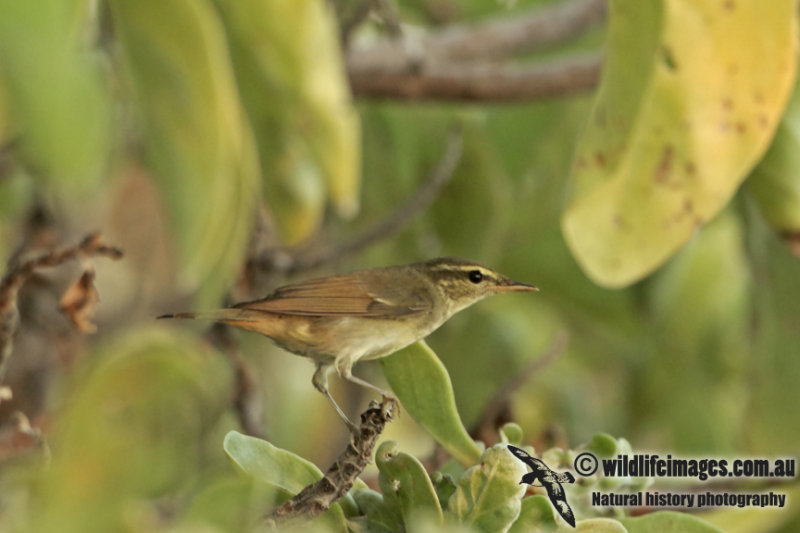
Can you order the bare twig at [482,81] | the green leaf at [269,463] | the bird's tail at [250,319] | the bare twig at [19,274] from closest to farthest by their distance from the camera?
the green leaf at [269,463] < the bare twig at [19,274] < the bird's tail at [250,319] < the bare twig at [482,81]

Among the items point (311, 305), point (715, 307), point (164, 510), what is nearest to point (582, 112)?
point (715, 307)

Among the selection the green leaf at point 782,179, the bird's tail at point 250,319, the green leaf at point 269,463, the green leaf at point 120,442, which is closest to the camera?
the green leaf at point 120,442

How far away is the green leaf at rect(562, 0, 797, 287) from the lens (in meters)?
1.72

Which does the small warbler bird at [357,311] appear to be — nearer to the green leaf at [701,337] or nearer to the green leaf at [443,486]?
the green leaf at [443,486]

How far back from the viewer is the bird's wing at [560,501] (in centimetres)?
115

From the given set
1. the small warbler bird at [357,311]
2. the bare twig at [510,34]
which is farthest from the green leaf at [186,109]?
the bare twig at [510,34]

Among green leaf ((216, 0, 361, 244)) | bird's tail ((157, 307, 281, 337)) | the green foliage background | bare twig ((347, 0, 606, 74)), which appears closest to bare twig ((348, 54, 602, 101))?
the green foliage background

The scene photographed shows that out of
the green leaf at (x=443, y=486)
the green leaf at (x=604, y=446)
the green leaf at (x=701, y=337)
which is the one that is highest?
the green leaf at (x=443, y=486)

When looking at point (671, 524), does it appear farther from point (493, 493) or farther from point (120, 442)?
point (120, 442)

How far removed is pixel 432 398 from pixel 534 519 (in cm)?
17

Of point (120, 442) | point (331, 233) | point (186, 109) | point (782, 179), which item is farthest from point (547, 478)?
point (331, 233)

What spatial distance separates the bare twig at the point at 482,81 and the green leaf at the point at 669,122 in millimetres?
1058

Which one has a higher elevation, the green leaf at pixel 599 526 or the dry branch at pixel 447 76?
the dry branch at pixel 447 76

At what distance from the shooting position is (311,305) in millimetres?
1602
